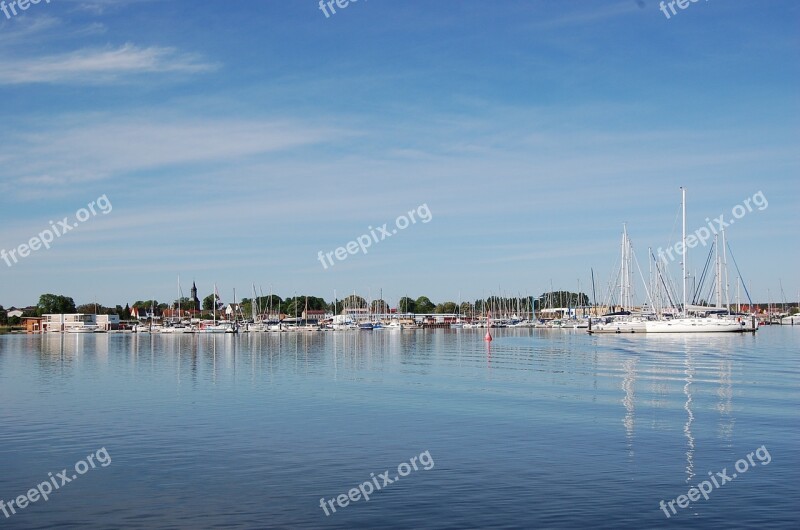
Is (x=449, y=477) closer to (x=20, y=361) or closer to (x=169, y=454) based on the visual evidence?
(x=169, y=454)

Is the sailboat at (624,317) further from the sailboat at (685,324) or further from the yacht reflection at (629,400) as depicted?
the yacht reflection at (629,400)

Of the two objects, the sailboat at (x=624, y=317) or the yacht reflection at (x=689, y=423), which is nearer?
the yacht reflection at (x=689, y=423)

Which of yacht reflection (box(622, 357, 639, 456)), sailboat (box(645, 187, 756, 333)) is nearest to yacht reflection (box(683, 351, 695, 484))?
yacht reflection (box(622, 357, 639, 456))

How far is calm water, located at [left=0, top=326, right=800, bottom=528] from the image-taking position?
22.6 m

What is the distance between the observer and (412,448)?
3203 centimetres

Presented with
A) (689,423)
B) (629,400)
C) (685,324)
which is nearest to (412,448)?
(689,423)

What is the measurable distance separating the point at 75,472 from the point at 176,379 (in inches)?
1514

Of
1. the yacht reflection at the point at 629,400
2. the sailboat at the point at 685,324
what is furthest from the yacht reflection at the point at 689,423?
the sailboat at the point at 685,324

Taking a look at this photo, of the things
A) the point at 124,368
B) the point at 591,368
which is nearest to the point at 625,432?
the point at 591,368

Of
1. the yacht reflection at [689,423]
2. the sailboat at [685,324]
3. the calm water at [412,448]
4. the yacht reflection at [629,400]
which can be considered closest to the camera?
the calm water at [412,448]

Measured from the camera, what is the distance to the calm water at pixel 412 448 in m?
22.6

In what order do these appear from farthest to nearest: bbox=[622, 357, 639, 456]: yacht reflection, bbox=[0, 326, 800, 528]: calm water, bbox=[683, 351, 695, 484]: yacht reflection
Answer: bbox=[622, 357, 639, 456]: yacht reflection → bbox=[683, 351, 695, 484]: yacht reflection → bbox=[0, 326, 800, 528]: calm water

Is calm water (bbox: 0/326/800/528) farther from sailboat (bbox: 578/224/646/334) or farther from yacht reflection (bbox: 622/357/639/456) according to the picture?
sailboat (bbox: 578/224/646/334)

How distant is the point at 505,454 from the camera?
3056 cm
